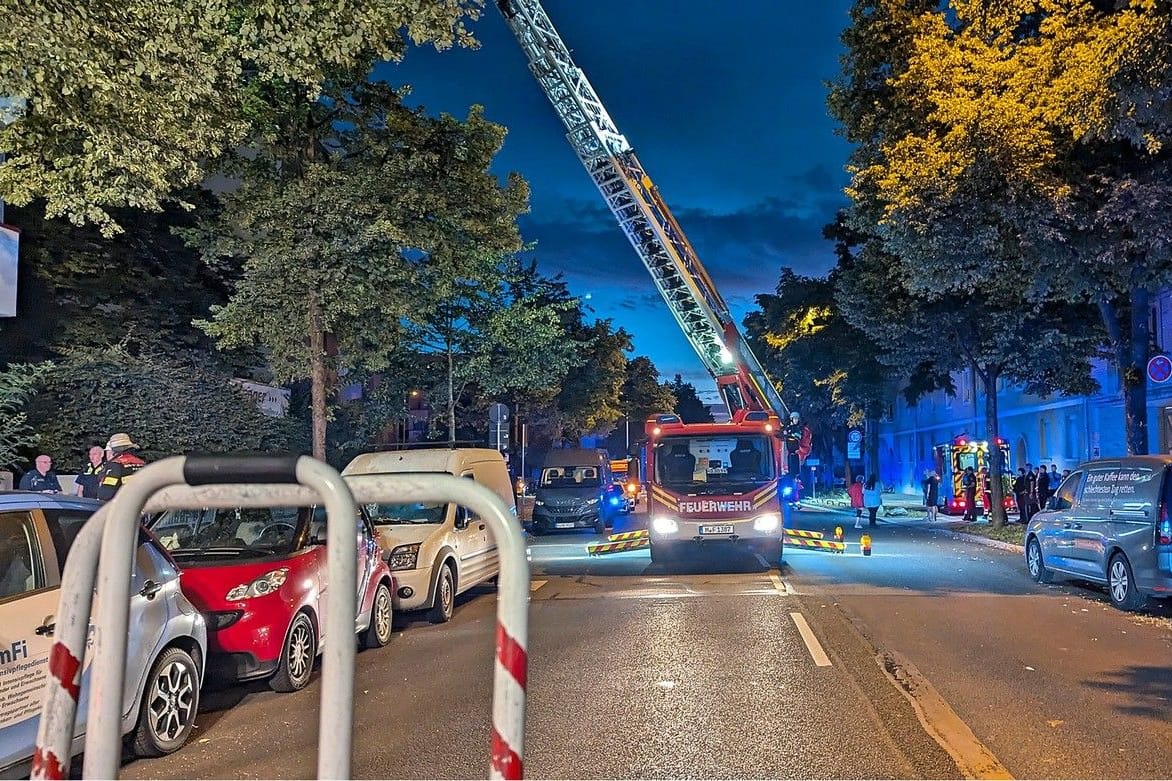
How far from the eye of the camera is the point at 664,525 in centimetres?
1587

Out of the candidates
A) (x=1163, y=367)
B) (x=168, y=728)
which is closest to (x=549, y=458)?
(x=1163, y=367)

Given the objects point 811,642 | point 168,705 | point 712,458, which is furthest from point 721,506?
point 168,705

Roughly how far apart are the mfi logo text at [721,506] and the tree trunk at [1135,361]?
28.3 feet

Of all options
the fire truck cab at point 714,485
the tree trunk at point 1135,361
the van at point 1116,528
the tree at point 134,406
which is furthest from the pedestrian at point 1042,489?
the tree at point 134,406

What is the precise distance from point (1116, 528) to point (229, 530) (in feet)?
32.4

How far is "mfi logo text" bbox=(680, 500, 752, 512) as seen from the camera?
15.7m

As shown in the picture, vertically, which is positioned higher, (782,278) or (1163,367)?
(782,278)

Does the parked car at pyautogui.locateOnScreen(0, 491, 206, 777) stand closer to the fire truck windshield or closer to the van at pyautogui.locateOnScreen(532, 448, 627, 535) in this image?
the fire truck windshield

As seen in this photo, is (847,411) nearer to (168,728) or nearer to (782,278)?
(782,278)

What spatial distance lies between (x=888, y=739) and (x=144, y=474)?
4800 mm

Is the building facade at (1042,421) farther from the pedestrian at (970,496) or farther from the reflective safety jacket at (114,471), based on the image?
the reflective safety jacket at (114,471)

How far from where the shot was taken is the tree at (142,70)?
9.69 m

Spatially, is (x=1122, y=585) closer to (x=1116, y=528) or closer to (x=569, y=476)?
(x=1116, y=528)

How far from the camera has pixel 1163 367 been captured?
17.5 m
